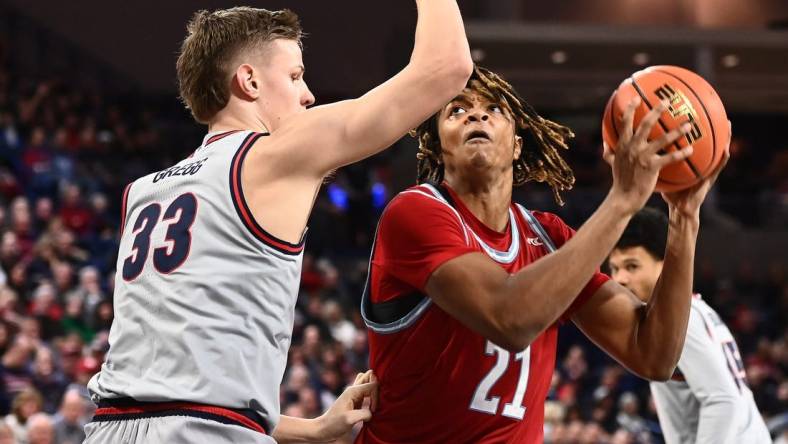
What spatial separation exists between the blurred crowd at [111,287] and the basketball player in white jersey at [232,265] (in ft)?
18.1

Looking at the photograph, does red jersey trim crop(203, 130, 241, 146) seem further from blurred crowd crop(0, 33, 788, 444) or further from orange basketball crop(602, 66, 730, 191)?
blurred crowd crop(0, 33, 788, 444)

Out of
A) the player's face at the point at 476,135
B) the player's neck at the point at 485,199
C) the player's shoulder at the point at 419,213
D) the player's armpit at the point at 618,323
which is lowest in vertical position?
the player's armpit at the point at 618,323

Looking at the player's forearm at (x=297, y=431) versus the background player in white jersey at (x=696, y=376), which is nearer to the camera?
the player's forearm at (x=297, y=431)

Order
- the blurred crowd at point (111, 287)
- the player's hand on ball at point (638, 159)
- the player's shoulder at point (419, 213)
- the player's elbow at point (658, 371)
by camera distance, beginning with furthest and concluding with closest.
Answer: the blurred crowd at point (111, 287) → the player's elbow at point (658, 371) → the player's shoulder at point (419, 213) → the player's hand on ball at point (638, 159)

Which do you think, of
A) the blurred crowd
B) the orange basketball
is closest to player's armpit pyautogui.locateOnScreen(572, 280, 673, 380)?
the orange basketball

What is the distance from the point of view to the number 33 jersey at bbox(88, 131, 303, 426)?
2432mm

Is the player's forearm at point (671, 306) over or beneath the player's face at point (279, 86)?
beneath

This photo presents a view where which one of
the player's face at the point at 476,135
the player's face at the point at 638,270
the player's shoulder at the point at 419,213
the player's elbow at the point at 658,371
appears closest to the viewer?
the player's shoulder at the point at 419,213

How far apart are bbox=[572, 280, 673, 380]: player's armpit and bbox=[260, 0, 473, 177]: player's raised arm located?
38.3 inches

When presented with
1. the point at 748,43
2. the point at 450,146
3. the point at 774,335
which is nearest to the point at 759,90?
the point at 748,43

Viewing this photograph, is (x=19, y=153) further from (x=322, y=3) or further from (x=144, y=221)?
(x=144, y=221)

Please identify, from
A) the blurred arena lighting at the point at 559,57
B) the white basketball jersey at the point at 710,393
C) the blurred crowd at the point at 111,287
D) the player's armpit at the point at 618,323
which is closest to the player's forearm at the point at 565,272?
the player's armpit at the point at 618,323

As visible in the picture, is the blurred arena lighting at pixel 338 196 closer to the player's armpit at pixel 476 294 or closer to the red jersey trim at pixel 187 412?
the player's armpit at pixel 476 294

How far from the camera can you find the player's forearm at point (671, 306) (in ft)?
9.78
